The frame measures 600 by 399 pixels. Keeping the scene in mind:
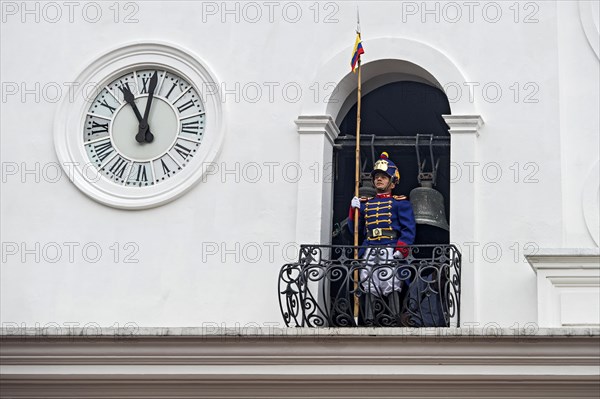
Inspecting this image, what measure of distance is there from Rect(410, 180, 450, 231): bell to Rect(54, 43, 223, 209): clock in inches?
77.4

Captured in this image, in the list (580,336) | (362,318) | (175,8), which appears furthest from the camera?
(175,8)

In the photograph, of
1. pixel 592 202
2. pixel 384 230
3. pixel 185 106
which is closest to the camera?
pixel 592 202

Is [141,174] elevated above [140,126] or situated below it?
below

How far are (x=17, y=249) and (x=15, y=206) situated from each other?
0.43 meters

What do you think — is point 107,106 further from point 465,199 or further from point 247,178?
point 465,199

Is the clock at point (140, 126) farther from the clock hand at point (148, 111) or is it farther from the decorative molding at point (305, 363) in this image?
the decorative molding at point (305, 363)

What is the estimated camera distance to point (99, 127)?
728 inches

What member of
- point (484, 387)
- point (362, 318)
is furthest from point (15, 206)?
point (484, 387)

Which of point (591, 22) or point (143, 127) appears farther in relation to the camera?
point (143, 127)

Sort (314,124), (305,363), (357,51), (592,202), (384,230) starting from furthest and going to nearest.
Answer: (314,124) → (357,51) → (384,230) → (592,202) → (305,363)

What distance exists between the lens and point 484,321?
17.3 metres

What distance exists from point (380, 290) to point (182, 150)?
2.54m

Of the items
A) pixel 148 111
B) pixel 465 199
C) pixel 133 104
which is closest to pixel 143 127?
pixel 148 111

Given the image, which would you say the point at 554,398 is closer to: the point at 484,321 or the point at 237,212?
the point at 484,321
